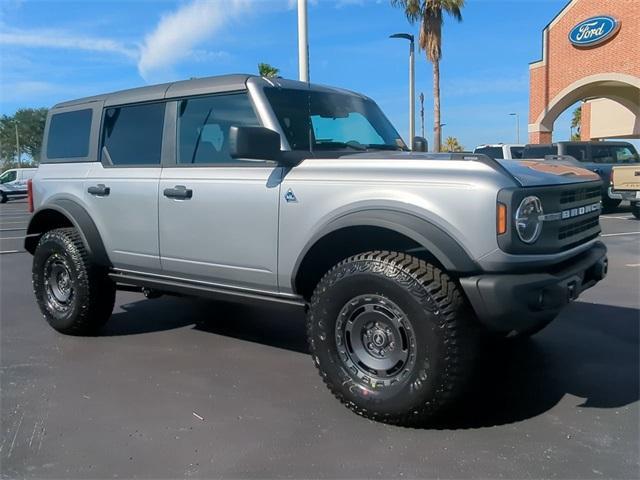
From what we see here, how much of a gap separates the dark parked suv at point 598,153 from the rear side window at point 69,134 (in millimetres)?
13330

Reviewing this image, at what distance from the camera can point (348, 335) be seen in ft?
11.5

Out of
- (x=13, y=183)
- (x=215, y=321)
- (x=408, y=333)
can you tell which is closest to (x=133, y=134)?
(x=215, y=321)

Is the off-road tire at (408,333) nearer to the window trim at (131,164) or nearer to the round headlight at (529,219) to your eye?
the round headlight at (529,219)

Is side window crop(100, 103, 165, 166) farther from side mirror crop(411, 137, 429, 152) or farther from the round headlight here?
the round headlight

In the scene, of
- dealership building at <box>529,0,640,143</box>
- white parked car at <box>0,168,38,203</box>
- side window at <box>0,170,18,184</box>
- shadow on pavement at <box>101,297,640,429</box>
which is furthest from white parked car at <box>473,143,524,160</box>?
side window at <box>0,170,18,184</box>

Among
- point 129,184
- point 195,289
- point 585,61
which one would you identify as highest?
point 585,61

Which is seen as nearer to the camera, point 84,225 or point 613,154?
point 84,225

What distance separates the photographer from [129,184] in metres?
4.68

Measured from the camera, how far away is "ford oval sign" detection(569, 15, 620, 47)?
23406 millimetres

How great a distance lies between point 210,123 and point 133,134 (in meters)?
0.88

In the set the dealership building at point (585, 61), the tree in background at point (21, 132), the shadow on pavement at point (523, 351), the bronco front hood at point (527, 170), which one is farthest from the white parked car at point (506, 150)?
the tree in background at point (21, 132)

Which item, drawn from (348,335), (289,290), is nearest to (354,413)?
(348,335)

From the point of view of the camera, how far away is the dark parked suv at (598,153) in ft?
54.2

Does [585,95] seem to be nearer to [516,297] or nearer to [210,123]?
[210,123]
